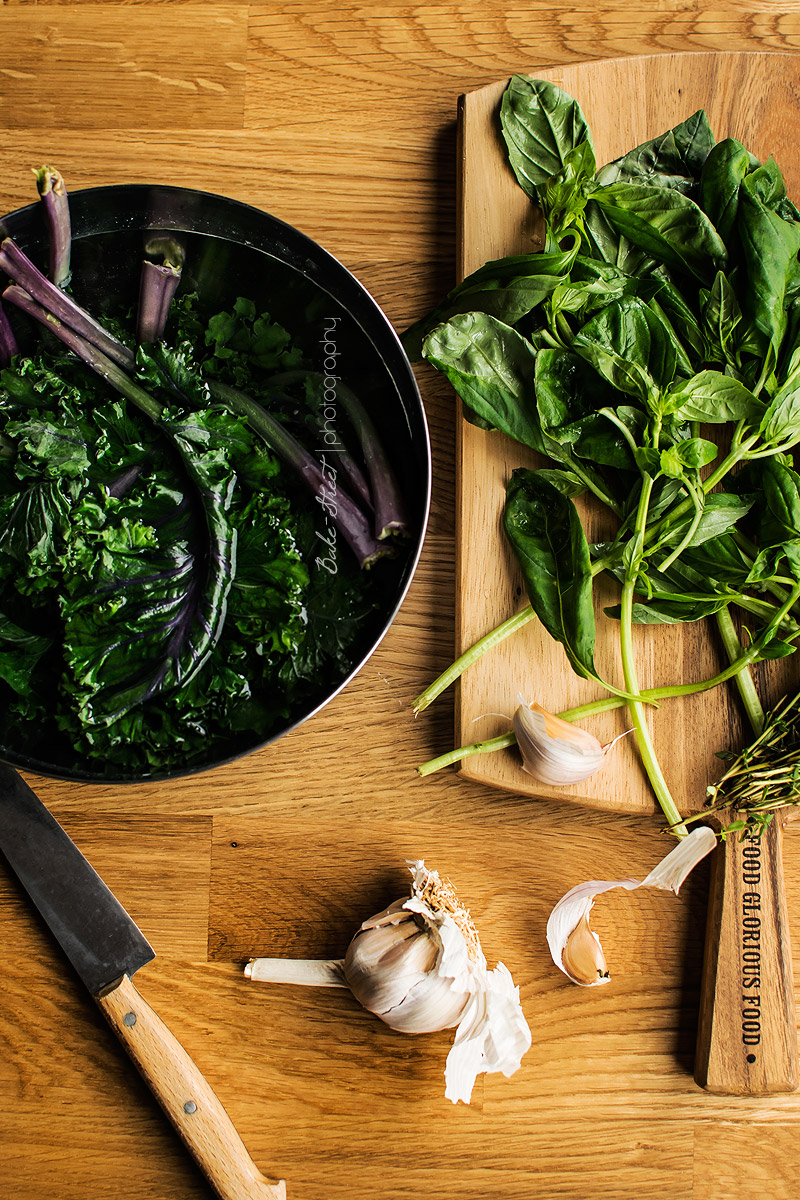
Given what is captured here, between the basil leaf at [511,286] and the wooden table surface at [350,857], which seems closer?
the basil leaf at [511,286]

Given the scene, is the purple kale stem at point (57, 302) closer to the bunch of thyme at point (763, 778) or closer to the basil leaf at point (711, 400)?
the basil leaf at point (711, 400)

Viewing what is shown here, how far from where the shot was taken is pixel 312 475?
750mm

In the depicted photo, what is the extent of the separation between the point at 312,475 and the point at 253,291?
7.8 inches

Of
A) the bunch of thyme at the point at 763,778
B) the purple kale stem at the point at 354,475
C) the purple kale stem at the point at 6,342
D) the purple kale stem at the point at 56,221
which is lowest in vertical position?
the bunch of thyme at the point at 763,778

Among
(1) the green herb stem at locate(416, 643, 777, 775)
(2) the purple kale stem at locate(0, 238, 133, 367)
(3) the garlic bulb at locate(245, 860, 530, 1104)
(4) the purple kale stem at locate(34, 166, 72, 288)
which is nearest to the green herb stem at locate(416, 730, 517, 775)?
(1) the green herb stem at locate(416, 643, 777, 775)

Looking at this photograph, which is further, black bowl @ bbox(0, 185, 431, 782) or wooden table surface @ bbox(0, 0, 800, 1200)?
wooden table surface @ bbox(0, 0, 800, 1200)

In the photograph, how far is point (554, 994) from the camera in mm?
849

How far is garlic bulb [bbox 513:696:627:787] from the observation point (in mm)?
773

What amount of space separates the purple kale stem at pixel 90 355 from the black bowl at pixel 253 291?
0.08 feet

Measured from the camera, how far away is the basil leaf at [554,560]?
29.6 inches

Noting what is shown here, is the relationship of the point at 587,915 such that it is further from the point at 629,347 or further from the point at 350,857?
the point at 629,347

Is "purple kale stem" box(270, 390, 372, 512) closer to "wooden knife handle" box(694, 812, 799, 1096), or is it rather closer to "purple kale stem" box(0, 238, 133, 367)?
"purple kale stem" box(0, 238, 133, 367)

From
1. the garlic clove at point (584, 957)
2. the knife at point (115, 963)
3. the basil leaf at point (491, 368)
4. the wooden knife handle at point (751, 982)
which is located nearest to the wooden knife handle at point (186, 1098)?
the knife at point (115, 963)

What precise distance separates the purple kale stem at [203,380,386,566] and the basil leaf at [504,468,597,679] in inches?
6.0
